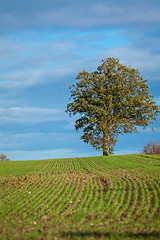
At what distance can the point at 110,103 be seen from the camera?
159 feet

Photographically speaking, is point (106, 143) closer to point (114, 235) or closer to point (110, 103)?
point (110, 103)

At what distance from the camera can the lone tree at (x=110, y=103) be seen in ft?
161

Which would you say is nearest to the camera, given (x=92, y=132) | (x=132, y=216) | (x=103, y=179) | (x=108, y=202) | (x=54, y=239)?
(x=54, y=239)

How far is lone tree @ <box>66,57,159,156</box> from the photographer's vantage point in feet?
161

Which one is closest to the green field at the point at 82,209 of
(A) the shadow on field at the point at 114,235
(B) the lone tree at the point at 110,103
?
(A) the shadow on field at the point at 114,235

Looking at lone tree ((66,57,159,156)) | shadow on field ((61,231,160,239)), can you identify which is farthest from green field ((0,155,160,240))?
lone tree ((66,57,159,156))

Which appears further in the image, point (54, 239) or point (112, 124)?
point (112, 124)

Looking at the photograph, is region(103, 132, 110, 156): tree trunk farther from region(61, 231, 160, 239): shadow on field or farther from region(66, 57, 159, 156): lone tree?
region(61, 231, 160, 239): shadow on field

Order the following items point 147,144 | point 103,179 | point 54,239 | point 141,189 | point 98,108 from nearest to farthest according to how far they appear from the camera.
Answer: point 54,239, point 141,189, point 103,179, point 98,108, point 147,144

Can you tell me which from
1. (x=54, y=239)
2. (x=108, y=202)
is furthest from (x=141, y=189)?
(x=54, y=239)

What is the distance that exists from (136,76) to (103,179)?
33.5 metres

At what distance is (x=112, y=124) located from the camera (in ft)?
167

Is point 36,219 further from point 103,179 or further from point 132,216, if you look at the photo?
point 103,179

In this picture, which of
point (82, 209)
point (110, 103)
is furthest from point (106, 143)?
point (82, 209)
